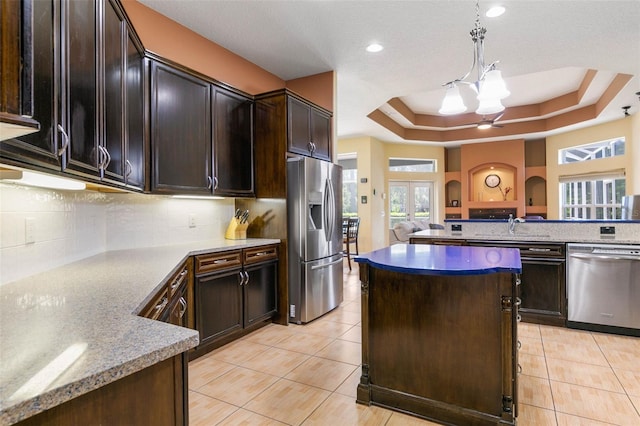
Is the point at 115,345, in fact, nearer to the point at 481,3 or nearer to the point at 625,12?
the point at 481,3

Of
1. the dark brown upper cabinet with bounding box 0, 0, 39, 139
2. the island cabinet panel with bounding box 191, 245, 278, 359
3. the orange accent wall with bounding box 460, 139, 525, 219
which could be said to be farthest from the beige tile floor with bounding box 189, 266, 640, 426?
the orange accent wall with bounding box 460, 139, 525, 219

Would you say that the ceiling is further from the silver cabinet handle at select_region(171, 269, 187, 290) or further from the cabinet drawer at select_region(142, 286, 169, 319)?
the cabinet drawer at select_region(142, 286, 169, 319)

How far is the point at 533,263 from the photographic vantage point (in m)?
3.51

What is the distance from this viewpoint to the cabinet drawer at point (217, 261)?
2658 mm

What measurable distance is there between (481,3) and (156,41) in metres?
2.87

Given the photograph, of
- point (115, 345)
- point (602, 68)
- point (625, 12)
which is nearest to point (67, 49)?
point (115, 345)

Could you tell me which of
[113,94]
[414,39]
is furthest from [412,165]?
[113,94]

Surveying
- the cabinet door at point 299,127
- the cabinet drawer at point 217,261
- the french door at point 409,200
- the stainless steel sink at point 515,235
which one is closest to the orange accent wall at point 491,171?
the french door at point 409,200

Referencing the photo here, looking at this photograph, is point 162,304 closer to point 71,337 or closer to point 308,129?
point 71,337

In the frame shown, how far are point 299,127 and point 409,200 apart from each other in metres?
6.40

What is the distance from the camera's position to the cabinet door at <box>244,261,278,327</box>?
315cm

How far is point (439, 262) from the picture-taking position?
1.98 meters

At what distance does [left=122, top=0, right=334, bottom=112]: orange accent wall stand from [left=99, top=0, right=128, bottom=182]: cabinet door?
1.09 m

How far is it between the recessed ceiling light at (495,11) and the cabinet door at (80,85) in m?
3.02
